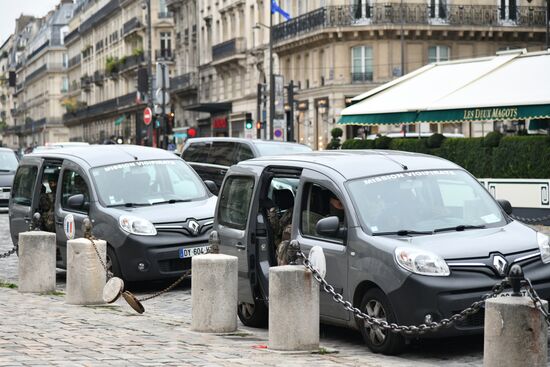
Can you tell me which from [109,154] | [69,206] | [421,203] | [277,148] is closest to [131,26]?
[277,148]

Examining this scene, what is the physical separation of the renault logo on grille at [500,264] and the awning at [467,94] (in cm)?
1538

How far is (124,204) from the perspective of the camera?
1581cm

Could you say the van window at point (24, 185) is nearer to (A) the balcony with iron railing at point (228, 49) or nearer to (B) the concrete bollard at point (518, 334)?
(B) the concrete bollard at point (518, 334)

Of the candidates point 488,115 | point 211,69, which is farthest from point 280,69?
point 488,115

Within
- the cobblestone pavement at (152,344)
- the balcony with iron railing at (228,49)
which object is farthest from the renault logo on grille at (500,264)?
the balcony with iron railing at (228,49)

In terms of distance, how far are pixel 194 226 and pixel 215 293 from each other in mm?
4123

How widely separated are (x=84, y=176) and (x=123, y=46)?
315ft

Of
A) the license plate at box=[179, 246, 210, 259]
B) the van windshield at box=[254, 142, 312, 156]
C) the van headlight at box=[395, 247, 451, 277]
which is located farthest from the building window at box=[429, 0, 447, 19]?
the van headlight at box=[395, 247, 451, 277]

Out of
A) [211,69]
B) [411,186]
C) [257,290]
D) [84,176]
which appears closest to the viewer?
[411,186]

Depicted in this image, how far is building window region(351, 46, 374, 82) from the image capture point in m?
61.0

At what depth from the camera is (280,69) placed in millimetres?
68750

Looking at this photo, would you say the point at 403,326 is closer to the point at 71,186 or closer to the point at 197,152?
the point at 71,186

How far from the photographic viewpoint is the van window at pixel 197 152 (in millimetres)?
27156

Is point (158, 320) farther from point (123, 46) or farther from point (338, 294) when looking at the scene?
point (123, 46)
